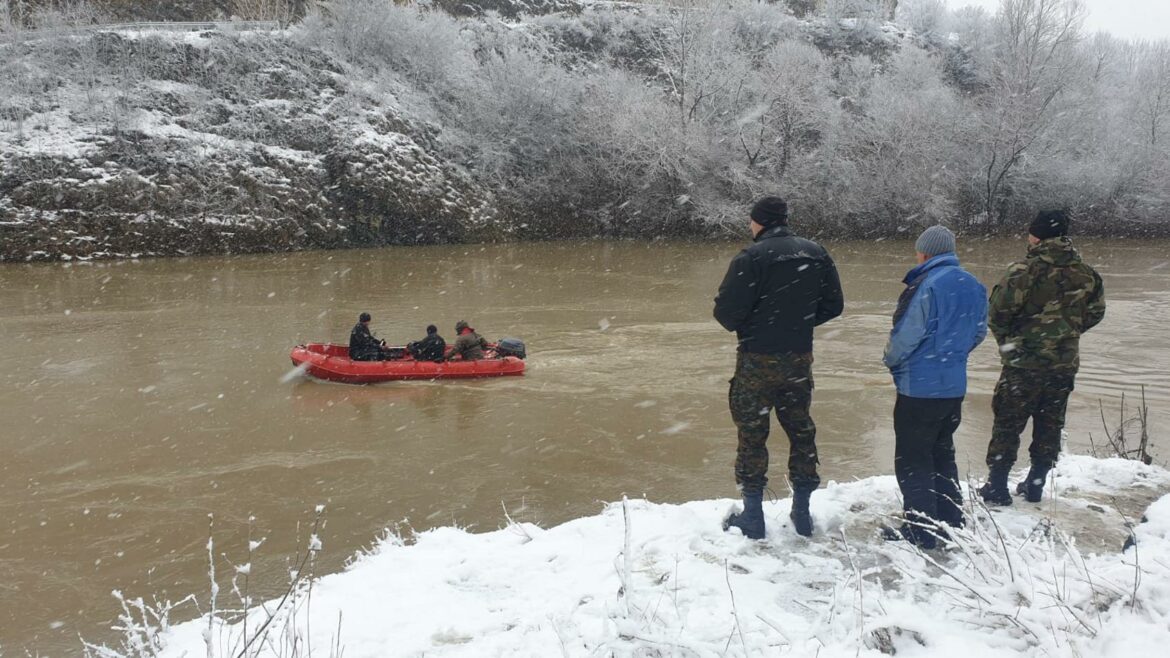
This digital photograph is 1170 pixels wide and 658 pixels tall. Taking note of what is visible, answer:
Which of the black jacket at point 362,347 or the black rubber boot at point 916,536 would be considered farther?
the black jacket at point 362,347

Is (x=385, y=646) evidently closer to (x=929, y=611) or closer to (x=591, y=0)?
(x=929, y=611)

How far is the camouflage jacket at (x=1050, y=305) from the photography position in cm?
417

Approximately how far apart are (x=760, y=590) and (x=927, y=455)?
1206 mm

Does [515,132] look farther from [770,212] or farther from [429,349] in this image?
[770,212]

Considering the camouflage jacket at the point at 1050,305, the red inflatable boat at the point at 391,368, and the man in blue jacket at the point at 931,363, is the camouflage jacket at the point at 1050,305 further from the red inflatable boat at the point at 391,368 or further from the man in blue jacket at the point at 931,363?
the red inflatable boat at the point at 391,368

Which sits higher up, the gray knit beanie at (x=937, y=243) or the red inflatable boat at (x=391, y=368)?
the gray knit beanie at (x=937, y=243)

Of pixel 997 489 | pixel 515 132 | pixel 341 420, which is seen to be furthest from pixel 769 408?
pixel 515 132

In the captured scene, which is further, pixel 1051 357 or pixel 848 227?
pixel 848 227

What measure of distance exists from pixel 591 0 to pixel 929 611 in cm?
4467

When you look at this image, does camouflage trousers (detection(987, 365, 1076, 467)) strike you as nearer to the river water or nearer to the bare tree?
the river water

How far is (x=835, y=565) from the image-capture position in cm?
356

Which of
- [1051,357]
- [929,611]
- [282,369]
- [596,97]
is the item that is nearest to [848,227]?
[596,97]

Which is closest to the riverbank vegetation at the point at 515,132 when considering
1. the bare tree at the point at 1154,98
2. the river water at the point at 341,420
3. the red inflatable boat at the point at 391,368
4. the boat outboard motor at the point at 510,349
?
the bare tree at the point at 1154,98

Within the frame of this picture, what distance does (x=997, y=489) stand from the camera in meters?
4.35
